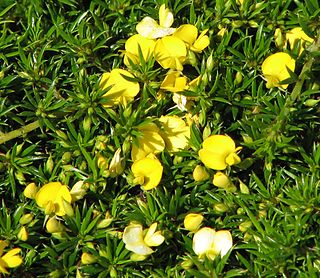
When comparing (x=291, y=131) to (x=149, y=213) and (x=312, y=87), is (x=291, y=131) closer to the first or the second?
(x=312, y=87)

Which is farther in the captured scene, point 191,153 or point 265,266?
point 191,153

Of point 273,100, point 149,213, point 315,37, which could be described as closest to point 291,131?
point 273,100

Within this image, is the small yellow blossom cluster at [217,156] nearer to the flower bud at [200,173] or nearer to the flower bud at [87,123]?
the flower bud at [200,173]

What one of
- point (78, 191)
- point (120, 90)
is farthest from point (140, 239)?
point (120, 90)

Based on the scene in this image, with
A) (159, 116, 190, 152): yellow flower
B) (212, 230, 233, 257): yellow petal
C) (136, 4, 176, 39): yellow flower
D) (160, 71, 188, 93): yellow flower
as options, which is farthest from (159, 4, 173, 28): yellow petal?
(212, 230, 233, 257): yellow petal

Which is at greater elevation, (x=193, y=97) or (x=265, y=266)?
(x=193, y=97)
